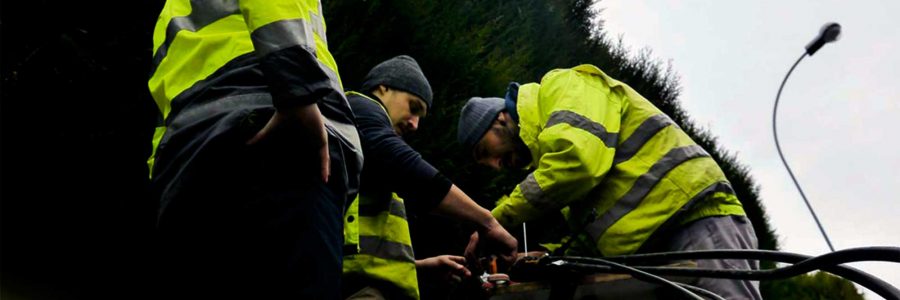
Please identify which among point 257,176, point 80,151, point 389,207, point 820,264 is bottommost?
point 80,151

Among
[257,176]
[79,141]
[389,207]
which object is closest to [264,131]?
[257,176]

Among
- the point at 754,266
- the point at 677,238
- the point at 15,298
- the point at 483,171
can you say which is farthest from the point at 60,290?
the point at 483,171

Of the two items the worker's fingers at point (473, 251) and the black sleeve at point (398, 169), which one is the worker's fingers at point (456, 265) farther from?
the black sleeve at point (398, 169)

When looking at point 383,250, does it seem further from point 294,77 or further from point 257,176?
point 294,77

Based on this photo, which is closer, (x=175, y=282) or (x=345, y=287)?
(x=175, y=282)

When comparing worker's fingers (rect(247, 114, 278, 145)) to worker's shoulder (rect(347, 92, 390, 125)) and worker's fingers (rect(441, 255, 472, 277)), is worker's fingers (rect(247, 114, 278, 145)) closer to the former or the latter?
worker's shoulder (rect(347, 92, 390, 125))

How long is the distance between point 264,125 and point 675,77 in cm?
1004

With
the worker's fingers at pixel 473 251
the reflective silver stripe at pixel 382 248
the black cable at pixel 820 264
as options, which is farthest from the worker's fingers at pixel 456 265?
the black cable at pixel 820 264

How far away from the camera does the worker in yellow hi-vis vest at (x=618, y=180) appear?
2881 millimetres

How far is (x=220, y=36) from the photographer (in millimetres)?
1747

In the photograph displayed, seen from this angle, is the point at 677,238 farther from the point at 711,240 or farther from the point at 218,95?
the point at 218,95

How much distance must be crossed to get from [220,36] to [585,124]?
1.60 metres

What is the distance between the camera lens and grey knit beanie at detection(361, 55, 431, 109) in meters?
3.13

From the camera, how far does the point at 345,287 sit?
250 centimetres
